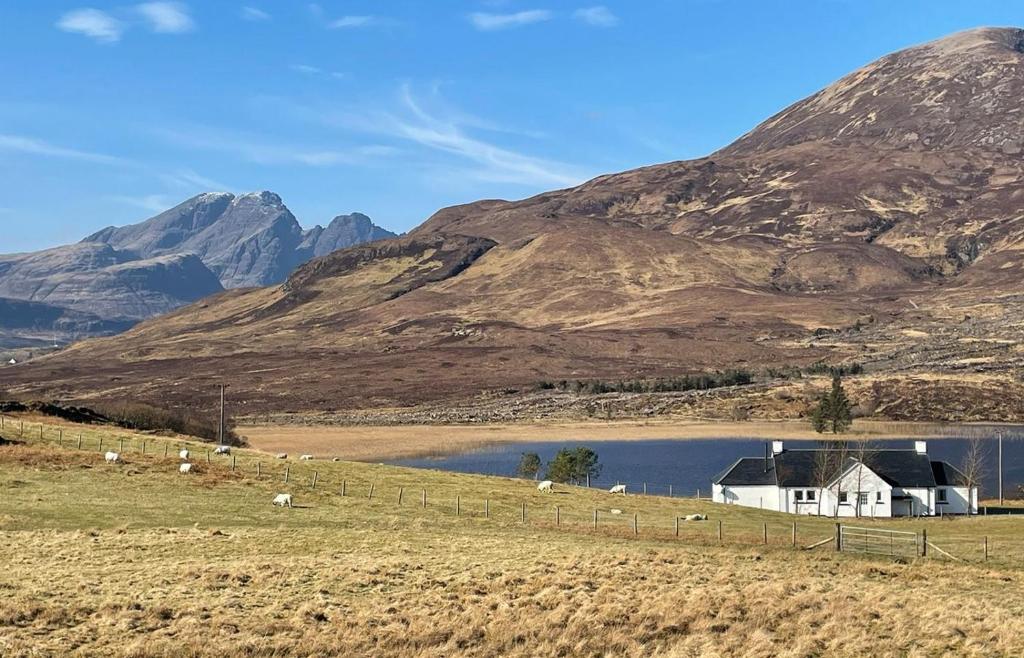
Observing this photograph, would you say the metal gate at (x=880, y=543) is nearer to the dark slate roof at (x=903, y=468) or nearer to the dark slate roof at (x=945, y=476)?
the dark slate roof at (x=903, y=468)

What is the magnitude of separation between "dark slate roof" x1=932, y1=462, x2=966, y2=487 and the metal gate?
36197 millimetres

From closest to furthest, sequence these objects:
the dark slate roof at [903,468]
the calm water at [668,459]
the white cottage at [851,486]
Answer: the white cottage at [851,486] → the dark slate roof at [903,468] → the calm water at [668,459]

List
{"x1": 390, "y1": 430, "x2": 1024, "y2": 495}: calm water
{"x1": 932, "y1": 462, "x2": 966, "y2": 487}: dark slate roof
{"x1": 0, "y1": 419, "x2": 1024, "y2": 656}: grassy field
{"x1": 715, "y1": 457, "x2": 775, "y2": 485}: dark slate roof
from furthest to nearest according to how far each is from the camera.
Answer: {"x1": 390, "y1": 430, "x2": 1024, "y2": 495}: calm water
{"x1": 715, "y1": 457, "x2": 775, "y2": 485}: dark slate roof
{"x1": 932, "y1": 462, "x2": 966, "y2": 487}: dark slate roof
{"x1": 0, "y1": 419, "x2": 1024, "y2": 656}: grassy field

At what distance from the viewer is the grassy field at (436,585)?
87.6 feet

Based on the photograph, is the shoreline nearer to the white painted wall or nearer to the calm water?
the calm water

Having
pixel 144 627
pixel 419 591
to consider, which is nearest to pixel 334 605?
pixel 419 591

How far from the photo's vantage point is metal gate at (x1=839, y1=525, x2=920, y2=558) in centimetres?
4869

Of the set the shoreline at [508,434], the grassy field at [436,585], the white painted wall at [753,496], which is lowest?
the white painted wall at [753,496]

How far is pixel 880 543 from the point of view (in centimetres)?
5216

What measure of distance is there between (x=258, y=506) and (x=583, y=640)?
105 ft

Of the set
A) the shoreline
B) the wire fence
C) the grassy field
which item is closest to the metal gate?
the wire fence

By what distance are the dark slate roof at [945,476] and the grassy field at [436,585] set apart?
33.2m

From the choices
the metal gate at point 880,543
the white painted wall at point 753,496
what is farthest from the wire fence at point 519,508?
the white painted wall at point 753,496

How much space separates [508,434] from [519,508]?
114872 millimetres
